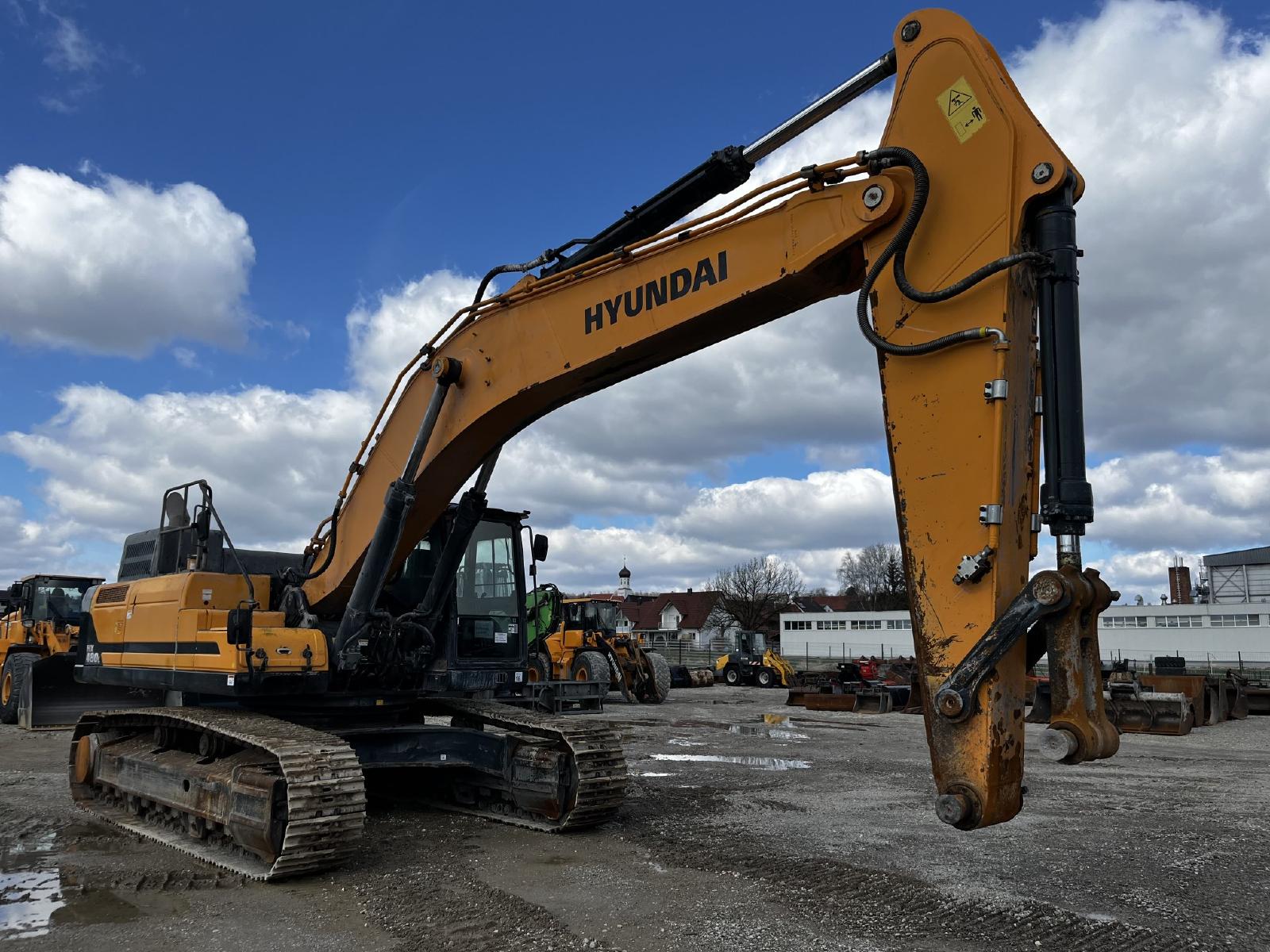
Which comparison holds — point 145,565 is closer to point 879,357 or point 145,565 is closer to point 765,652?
point 879,357

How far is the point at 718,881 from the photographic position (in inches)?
251

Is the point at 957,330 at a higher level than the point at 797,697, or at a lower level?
higher

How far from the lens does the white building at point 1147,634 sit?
4247 cm

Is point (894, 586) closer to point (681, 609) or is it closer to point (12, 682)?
point (681, 609)

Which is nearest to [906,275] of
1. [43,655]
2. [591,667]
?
[591,667]

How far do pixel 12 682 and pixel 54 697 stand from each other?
161 centimetres

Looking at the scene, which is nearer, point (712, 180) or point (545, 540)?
point (712, 180)

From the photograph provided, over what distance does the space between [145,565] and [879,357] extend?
7575mm

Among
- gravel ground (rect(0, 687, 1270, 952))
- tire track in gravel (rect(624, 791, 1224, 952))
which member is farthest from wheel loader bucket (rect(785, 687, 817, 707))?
tire track in gravel (rect(624, 791, 1224, 952))

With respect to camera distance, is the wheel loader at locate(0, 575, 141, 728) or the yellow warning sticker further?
the wheel loader at locate(0, 575, 141, 728)

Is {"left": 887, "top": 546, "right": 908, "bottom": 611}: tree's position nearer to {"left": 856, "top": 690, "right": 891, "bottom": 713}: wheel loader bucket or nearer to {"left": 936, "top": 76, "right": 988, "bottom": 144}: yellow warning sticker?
{"left": 856, "top": 690, "right": 891, "bottom": 713}: wheel loader bucket

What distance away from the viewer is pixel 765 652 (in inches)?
1337

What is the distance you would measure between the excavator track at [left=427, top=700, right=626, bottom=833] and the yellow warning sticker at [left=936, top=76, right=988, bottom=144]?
5.09 m

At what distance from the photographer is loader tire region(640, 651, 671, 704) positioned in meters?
23.0
